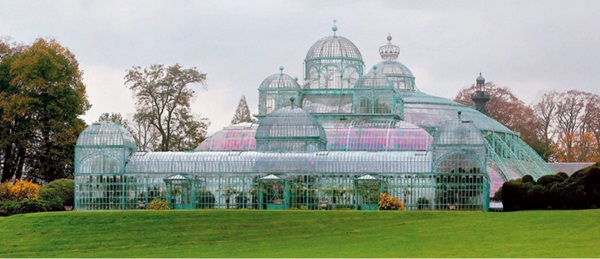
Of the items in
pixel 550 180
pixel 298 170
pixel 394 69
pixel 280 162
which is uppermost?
pixel 394 69

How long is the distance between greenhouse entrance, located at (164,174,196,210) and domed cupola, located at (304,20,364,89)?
846 inches

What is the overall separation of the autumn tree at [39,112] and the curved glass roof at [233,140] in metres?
9.67

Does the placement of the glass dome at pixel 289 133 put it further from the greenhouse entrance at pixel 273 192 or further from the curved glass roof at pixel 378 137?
the curved glass roof at pixel 378 137

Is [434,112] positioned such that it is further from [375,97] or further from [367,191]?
[367,191]

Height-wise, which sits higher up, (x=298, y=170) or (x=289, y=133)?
(x=289, y=133)

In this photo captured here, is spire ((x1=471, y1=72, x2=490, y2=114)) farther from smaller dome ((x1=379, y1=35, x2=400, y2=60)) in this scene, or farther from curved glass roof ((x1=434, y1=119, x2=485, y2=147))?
curved glass roof ((x1=434, y1=119, x2=485, y2=147))

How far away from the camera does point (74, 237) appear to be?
58.2m

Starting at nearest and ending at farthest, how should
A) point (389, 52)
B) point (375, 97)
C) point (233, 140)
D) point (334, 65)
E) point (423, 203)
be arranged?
1. point (423, 203)
2. point (375, 97)
3. point (233, 140)
4. point (334, 65)
5. point (389, 52)

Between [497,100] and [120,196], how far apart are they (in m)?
58.6

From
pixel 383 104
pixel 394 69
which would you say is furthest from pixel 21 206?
pixel 394 69

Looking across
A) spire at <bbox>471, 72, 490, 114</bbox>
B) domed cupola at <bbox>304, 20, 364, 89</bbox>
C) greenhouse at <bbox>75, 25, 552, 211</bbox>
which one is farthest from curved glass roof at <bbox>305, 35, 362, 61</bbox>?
spire at <bbox>471, 72, 490, 114</bbox>

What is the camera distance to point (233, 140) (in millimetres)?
85562

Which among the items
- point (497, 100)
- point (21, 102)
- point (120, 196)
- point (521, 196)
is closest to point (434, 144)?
point (521, 196)

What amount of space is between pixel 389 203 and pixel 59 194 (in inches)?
829
